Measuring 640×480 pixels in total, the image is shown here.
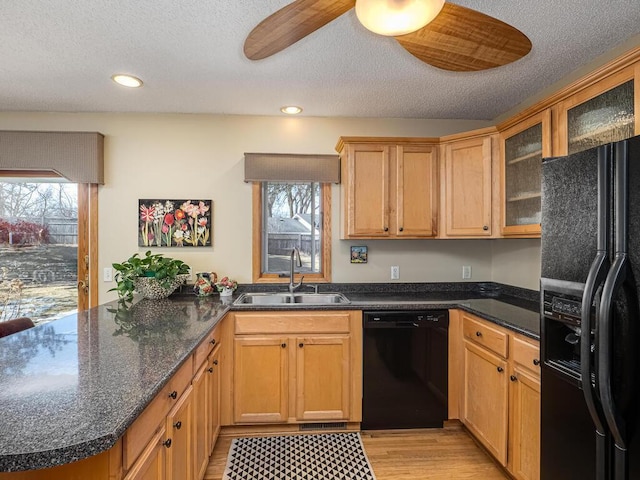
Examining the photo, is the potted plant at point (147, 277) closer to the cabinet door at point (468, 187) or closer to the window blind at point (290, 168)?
the window blind at point (290, 168)

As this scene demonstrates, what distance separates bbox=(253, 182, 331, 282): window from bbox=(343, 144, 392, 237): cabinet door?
14.6 inches

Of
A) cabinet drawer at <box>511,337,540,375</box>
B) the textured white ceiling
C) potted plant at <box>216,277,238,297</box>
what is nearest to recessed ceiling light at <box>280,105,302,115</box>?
the textured white ceiling

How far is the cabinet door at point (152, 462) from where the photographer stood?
99 cm

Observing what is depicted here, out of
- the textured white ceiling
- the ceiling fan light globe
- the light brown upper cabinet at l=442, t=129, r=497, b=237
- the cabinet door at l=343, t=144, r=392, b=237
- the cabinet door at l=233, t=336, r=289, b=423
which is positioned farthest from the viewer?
the cabinet door at l=343, t=144, r=392, b=237

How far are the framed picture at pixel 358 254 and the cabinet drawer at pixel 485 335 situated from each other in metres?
0.96

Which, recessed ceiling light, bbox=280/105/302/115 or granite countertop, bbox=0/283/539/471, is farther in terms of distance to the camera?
recessed ceiling light, bbox=280/105/302/115

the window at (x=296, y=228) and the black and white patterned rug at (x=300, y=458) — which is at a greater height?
the window at (x=296, y=228)

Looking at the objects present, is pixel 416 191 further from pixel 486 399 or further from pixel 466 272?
pixel 486 399

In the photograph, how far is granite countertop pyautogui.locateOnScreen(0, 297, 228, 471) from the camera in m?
0.78

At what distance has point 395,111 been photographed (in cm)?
287

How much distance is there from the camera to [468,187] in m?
2.62

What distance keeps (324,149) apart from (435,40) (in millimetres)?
1639

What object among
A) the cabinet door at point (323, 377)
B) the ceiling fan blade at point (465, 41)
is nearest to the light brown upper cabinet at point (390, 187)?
the cabinet door at point (323, 377)

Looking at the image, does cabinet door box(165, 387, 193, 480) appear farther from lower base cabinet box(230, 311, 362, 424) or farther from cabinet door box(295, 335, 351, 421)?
cabinet door box(295, 335, 351, 421)
